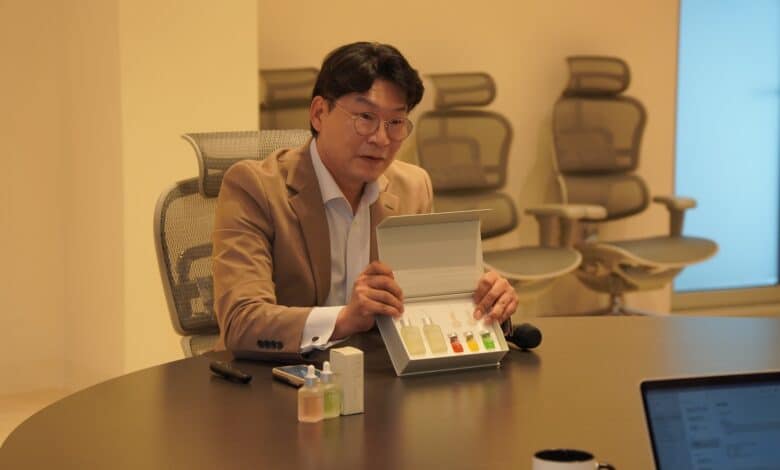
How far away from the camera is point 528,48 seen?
6309mm

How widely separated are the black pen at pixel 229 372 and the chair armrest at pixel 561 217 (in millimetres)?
3804

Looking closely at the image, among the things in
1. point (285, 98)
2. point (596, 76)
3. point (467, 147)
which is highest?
point (596, 76)

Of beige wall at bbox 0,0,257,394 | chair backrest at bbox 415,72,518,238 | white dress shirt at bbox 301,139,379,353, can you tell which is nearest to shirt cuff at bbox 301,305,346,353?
white dress shirt at bbox 301,139,379,353

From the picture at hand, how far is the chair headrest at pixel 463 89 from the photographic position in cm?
570

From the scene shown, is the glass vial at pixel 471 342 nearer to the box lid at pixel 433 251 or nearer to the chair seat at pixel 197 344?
A: the box lid at pixel 433 251

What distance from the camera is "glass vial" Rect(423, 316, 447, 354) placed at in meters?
2.13

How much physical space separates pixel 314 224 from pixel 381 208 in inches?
8.1

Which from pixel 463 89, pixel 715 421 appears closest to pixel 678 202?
pixel 463 89

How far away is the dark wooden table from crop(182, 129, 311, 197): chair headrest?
2.45ft

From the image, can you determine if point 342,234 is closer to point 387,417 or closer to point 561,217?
point 387,417

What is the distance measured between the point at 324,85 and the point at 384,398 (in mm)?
889

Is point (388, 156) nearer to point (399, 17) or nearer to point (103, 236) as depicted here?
point (103, 236)

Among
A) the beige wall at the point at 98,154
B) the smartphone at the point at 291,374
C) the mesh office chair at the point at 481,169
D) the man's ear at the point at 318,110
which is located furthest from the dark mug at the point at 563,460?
the mesh office chair at the point at 481,169

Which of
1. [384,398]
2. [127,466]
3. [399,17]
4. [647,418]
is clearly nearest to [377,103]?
[384,398]
